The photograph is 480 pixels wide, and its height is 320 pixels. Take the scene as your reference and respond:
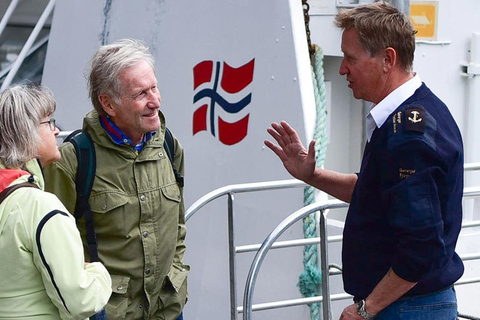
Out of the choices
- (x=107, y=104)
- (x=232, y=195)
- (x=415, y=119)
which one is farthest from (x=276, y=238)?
(x=415, y=119)

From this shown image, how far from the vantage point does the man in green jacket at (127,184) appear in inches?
101

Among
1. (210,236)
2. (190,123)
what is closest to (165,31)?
(190,123)

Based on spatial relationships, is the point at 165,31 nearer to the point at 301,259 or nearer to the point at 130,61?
the point at 301,259

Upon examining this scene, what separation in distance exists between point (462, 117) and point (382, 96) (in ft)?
8.91

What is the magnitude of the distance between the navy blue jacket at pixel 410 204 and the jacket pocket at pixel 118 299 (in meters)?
0.68

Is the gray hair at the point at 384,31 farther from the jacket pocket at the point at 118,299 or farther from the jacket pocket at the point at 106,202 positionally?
the jacket pocket at the point at 118,299

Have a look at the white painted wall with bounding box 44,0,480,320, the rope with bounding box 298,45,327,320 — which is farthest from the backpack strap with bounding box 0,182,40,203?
the rope with bounding box 298,45,327,320

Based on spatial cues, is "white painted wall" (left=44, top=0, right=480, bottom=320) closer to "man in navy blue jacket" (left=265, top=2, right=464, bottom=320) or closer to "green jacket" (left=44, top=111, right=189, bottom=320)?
"green jacket" (left=44, top=111, right=189, bottom=320)

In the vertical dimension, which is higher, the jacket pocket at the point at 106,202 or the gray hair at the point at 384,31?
the gray hair at the point at 384,31

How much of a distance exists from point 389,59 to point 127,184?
88 centimetres

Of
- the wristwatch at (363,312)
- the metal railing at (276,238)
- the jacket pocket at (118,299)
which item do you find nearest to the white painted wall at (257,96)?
the metal railing at (276,238)

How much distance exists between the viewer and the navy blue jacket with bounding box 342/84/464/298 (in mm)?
2172

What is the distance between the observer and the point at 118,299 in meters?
2.58

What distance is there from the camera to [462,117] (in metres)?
4.95
